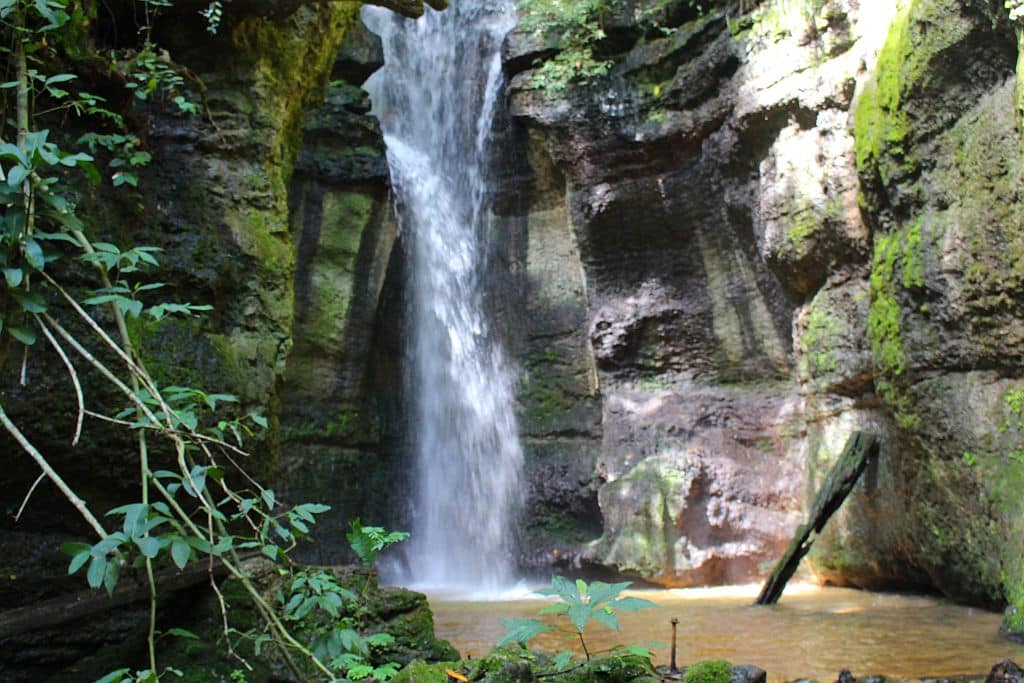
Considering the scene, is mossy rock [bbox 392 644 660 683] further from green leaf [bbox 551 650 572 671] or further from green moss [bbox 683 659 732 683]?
green moss [bbox 683 659 732 683]

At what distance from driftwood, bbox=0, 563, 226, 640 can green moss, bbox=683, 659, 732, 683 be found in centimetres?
167

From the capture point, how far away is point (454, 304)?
1096 centimetres

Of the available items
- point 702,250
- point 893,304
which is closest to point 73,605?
point 893,304

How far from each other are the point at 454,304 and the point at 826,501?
550cm

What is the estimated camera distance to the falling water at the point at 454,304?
403 inches

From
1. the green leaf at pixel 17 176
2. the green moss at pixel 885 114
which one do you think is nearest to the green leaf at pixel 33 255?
the green leaf at pixel 17 176

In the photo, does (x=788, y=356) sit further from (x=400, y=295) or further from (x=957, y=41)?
(x=400, y=295)

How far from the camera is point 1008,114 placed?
5.18 meters

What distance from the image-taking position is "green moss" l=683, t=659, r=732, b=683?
2455mm

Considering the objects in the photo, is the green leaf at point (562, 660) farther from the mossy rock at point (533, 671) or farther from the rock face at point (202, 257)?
the rock face at point (202, 257)

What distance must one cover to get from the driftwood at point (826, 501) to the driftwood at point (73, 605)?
4786 millimetres

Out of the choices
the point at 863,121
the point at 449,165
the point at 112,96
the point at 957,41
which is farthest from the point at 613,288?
the point at 112,96

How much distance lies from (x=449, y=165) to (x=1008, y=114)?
24.0ft

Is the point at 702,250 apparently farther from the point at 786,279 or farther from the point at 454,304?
the point at 454,304
